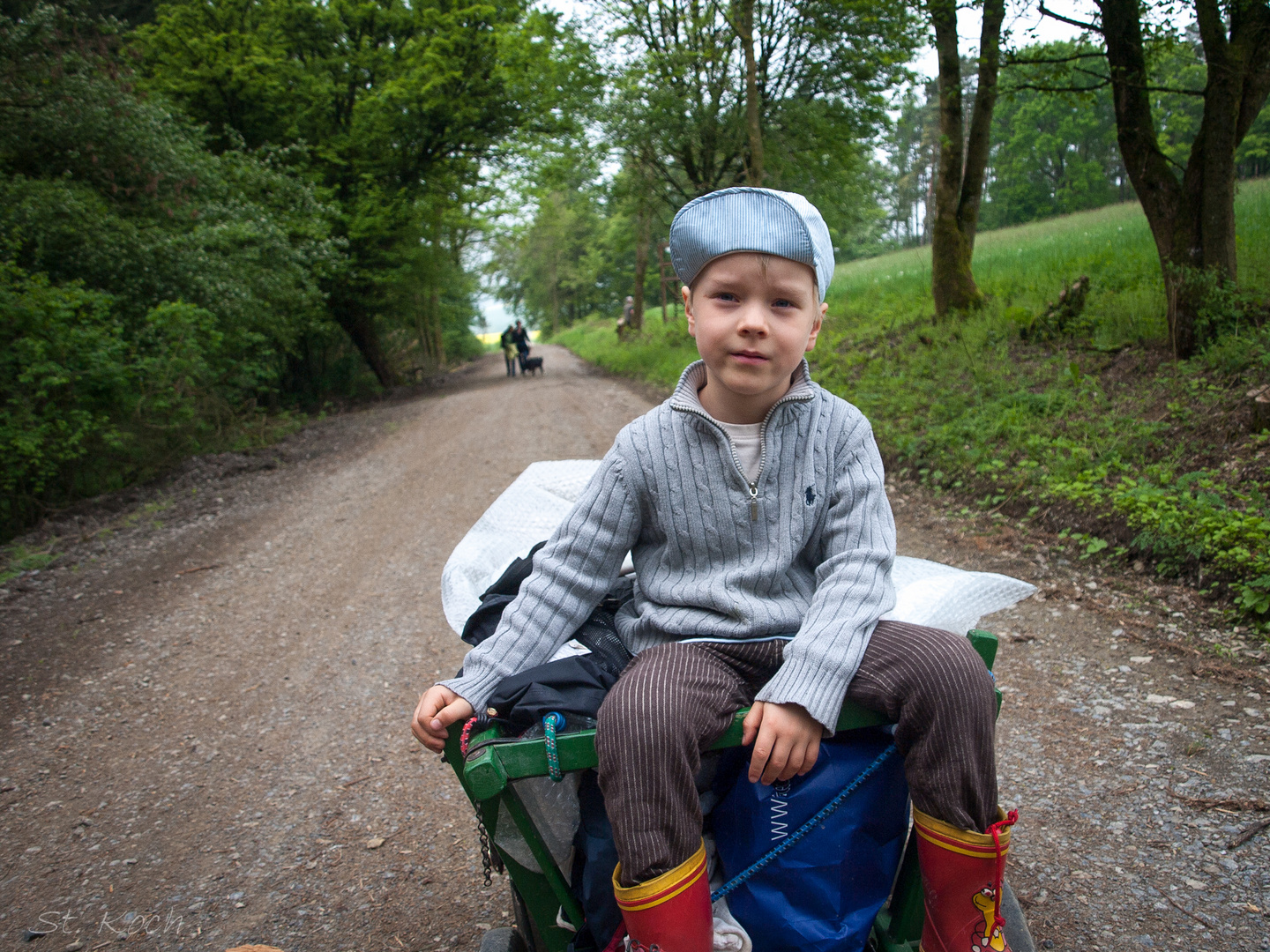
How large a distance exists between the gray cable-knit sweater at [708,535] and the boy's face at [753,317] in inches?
4.4

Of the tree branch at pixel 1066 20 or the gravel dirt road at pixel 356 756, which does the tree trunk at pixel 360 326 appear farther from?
the tree branch at pixel 1066 20

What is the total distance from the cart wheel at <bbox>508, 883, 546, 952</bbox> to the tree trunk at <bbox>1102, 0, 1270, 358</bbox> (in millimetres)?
6196

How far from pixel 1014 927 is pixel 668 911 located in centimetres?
90

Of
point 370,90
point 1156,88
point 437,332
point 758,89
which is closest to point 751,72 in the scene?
point 758,89

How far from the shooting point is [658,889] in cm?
129

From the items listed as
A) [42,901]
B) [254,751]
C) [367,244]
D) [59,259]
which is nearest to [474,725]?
[42,901]

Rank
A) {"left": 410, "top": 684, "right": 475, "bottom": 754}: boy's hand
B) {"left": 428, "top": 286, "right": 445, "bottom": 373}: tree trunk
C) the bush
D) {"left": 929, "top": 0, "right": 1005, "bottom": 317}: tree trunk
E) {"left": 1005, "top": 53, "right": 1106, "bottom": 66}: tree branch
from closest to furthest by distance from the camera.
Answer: {"left": 410, "top": 684, "right": 475, "bottom": 754}: boy's hand < {"left": 1005, "top": 53, "right": 1106, "bottom": 66}: tree branch < the bush < {"left": 929, "top": 0, "right": 1005, "bottom": 317}: tree trunk < {"left": 428, "top": 286, "right": 445, "bottom": 373}: tree trunk

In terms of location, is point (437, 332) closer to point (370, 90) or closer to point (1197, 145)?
point (370, 90)

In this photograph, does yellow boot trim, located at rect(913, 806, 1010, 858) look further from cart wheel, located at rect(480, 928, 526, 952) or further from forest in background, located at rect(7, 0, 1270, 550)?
forest in background, located at rect(7, 0, 1270, 550)

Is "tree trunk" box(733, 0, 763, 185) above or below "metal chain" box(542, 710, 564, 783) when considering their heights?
above

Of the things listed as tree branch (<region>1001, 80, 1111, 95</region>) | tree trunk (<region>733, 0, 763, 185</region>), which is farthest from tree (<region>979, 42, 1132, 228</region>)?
tree branch (<region>1001, 80, 1111, 95</region>)

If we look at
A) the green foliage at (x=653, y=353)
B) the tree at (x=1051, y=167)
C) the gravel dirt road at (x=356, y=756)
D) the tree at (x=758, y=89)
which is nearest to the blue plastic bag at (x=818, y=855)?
the gravel dirt road at (x=356, y=756)

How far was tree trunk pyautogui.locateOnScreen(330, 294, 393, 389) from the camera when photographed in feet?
58.2

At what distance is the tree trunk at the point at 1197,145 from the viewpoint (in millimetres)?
5453
